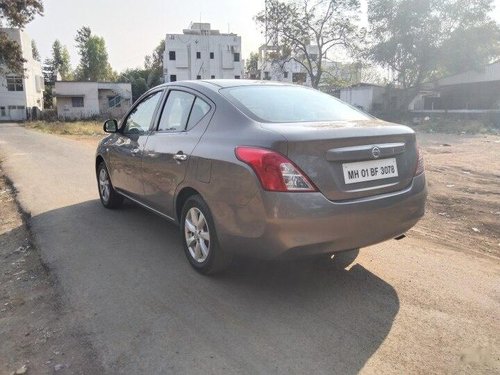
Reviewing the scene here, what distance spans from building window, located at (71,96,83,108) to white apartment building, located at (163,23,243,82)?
39.2ft

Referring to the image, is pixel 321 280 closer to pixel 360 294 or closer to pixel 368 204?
pixel 360 294

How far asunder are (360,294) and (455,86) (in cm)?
4313

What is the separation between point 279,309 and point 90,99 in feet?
190

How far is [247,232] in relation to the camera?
3207 millimetres

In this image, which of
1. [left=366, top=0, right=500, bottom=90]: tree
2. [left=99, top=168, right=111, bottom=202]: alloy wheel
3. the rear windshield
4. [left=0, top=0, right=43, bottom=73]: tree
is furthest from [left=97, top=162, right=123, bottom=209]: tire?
[left=366, top=0, right=500, bottom=90]: tree

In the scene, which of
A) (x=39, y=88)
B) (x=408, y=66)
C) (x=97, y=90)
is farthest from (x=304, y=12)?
(x=39, y=88)

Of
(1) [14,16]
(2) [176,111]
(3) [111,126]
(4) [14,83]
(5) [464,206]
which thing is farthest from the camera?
(4) [14,83]

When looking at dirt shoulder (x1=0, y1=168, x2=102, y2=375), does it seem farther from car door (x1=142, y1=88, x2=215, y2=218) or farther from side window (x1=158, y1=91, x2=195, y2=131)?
side window (x1=158, y1=91, x2=195, y2=131)

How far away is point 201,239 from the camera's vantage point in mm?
3822

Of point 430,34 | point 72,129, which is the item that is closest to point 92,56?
point 72,129

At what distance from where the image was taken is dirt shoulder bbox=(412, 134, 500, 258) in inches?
197

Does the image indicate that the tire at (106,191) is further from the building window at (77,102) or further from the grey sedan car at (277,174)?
the building window at (77,102)

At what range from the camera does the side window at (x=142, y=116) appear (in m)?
4.93

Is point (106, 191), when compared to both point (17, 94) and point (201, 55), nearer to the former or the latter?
point (17, 94)
